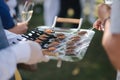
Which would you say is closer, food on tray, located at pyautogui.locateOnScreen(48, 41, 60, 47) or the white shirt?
the white shirt

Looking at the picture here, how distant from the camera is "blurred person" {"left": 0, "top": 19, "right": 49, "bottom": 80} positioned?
43.8 inches

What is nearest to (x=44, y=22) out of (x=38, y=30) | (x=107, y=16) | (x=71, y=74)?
(x=71, y=74)

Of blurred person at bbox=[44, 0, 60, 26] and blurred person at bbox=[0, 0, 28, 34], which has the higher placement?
blurred person at bbox=[0, 0, 28, 34]

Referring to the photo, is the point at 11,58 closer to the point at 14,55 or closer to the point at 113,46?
the point at 14,55

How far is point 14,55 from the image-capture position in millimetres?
1126

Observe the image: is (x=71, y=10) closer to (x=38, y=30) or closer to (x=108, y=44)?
(x=38, y=30)

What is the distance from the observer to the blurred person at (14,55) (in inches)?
43.8

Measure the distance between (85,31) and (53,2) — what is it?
2.54 m

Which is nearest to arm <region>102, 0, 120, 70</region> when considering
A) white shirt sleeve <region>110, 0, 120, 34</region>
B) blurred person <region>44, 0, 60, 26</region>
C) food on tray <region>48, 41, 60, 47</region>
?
white shirt sleeve <region>110, 0, 120, 34</region>

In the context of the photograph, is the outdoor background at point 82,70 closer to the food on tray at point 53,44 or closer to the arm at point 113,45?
the food on tray at point 53,44

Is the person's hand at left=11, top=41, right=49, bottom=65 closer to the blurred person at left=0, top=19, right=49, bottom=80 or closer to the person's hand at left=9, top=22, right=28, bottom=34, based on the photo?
the blurred person at left=0, top=19, right=49, bottom=80

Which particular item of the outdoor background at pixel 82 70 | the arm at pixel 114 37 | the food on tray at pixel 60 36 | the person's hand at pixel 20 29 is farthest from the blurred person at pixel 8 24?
the outdoor background at pixel 82 70

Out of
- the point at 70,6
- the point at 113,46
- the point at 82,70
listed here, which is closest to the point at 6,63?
the point at 113,46

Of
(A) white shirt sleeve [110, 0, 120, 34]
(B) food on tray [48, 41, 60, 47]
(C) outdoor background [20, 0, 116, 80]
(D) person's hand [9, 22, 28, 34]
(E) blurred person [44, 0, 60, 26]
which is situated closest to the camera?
(A) white shirt sleeve [110, 0, 120, 34]
